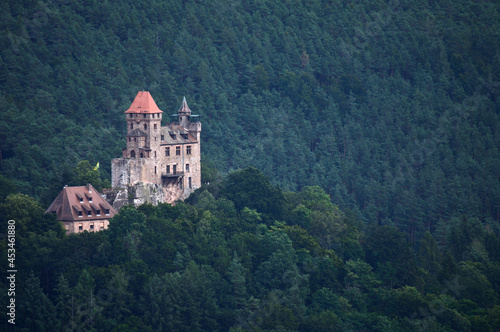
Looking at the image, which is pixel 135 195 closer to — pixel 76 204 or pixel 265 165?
pixel 76 204

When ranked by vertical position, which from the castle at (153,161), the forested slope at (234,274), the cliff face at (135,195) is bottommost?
the forested slope at (234,274)

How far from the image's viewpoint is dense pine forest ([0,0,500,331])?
81.3m

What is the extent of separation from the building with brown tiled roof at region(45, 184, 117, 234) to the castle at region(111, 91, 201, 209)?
2.98 metres

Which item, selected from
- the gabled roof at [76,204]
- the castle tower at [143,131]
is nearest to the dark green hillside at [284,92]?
the castle tower at [143,131]

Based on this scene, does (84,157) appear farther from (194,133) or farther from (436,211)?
(436,211)

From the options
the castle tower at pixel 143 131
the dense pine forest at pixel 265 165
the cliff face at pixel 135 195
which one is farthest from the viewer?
the castle tower at pixel 143 131

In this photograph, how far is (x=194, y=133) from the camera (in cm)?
9281

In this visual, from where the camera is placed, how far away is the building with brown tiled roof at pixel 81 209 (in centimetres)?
7962

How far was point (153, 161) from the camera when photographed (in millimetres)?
87000

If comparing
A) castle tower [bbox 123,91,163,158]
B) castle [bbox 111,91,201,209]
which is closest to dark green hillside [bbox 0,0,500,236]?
castle [bbox 111,91,201,209]

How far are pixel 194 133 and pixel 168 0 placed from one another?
8556cm

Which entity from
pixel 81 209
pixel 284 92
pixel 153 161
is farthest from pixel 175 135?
pixel 284 92

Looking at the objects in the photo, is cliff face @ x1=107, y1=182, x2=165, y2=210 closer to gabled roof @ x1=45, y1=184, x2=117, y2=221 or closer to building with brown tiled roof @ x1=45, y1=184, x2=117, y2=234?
building with brown tiled roof @ x1=45, y1=184, x2=117, y2=234

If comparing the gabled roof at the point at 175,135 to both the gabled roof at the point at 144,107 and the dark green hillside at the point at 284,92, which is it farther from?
the dark green hillside at the point at 284,92
